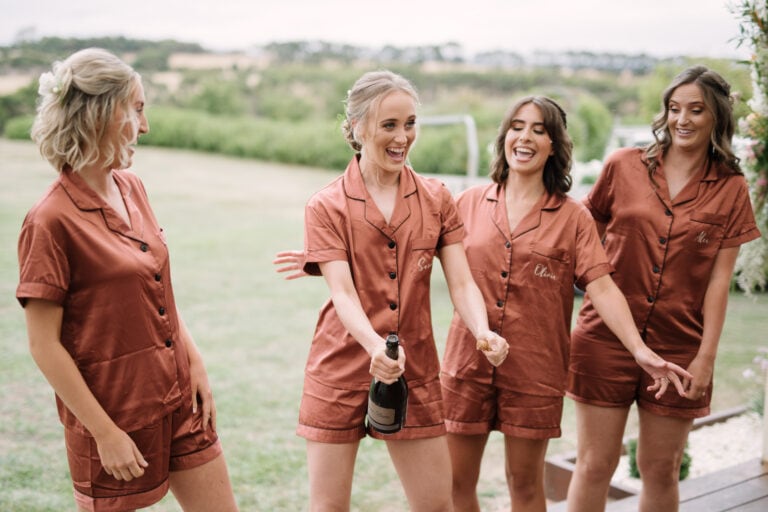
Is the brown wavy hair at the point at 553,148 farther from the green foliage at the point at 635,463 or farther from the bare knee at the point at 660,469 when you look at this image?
the green foliage at the point at 635,463

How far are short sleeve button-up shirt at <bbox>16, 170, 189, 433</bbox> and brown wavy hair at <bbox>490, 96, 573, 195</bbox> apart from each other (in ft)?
4.42

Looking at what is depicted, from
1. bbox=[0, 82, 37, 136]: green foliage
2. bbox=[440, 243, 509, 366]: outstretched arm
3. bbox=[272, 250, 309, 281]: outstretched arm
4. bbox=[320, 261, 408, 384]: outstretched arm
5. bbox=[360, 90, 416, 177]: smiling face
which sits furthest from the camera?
bbox=[0, 82, 37, 136]: green foliage

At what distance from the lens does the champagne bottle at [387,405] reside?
8.15ft

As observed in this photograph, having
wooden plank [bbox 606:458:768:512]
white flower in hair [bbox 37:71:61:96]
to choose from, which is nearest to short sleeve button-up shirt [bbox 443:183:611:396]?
wooden plank [bbox 606:458:768:512]

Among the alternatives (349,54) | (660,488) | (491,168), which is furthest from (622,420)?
(349,54)

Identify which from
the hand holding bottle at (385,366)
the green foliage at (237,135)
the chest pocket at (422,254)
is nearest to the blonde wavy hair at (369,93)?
the chest pocket at (422,254)

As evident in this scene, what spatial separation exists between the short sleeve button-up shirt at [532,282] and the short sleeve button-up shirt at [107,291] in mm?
1139

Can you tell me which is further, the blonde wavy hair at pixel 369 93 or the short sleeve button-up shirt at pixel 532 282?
the short sleeve button-up shirt at pixel 532 282

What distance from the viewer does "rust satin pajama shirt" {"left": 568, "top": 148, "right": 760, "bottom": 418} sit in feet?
9.98

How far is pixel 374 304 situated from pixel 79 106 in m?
1.04

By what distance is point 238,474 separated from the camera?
477 cm

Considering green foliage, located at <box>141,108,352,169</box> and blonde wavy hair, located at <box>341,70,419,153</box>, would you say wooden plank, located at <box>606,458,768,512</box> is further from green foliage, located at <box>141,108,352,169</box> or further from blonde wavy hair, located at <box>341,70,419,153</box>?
green foliage, located at <box>141,108,352,169</box>

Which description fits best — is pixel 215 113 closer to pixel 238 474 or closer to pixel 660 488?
pixel 238 474

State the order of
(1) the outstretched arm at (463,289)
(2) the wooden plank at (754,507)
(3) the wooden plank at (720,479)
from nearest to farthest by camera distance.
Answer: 1. (1) the outstretched arm at (463,289)
2. (2) the wooden plank at (754,507)
3. (3) the wooden plank at (720,479)
